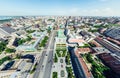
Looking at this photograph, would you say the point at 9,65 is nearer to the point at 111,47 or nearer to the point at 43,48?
the point at 43,48

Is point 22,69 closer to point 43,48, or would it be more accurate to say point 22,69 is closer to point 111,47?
point 43,48

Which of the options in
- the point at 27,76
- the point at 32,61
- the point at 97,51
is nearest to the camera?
the point at 27,76

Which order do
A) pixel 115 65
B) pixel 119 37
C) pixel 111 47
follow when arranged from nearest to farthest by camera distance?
pixel 115 65
pixel 111 47
pixel 119 37

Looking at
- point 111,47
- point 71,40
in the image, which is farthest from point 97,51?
point 71,40

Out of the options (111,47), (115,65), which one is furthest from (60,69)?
(111,47)

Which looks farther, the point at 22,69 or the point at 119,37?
the point at 119,37

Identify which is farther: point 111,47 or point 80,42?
point 80,42

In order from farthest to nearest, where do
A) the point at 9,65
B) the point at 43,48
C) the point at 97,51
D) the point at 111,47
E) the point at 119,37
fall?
the point at 119,37
the point at 43,48
the point at 111,47
the point at 97,51
the point at 9,65

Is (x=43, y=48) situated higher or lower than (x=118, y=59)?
lower

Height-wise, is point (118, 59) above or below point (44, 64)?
above
